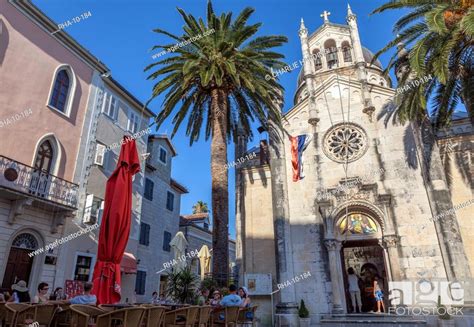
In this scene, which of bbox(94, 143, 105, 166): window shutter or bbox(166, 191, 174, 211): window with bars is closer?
bbox(94, 143, 105, 166): window shutter

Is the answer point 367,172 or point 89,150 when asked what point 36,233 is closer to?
point 89,150

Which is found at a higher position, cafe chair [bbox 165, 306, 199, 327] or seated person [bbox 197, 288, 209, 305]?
seated person [bbox 197, 288, 209, 305]

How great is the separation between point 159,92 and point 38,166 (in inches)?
248

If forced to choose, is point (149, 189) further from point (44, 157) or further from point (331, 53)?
point (331, 53)

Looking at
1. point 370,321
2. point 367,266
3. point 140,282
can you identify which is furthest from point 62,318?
point 367,266

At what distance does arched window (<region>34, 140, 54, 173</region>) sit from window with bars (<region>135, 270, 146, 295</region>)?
9.45 metres

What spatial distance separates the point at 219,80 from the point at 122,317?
34.1 ft

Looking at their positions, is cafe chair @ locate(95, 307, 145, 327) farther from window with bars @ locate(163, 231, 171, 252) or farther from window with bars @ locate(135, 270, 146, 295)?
window with bars @ locate(163, 231, 171, 252)

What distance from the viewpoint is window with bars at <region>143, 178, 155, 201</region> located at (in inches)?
875

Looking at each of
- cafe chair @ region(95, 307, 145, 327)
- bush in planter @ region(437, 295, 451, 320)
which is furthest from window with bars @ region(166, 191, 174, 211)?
cafe chair @ region(95, 307, 145, 327)

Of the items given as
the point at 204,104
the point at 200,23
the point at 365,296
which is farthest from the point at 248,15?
the point at 365,296

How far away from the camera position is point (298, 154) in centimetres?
1812

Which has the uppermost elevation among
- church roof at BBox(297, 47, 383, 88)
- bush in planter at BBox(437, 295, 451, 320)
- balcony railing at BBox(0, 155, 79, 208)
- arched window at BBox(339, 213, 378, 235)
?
church roof at BBox(297, 47, 383, 88)

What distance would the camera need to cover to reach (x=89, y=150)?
54.7 ft
